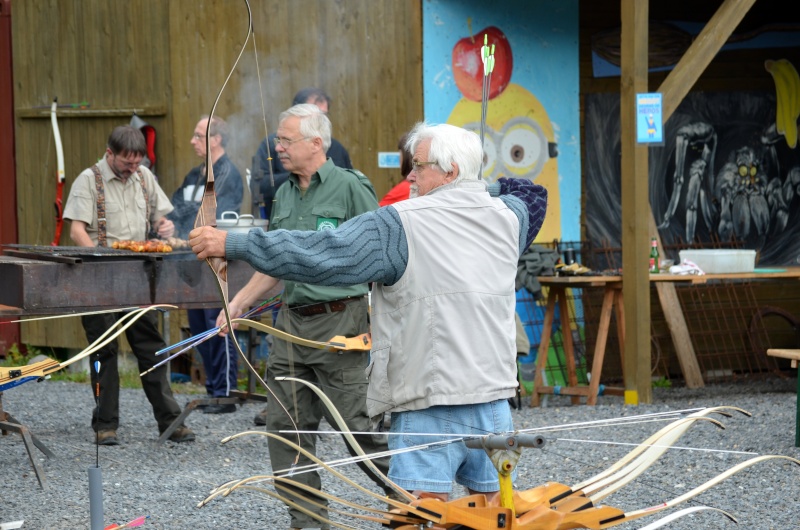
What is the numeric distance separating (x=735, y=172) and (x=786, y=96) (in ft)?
2.58

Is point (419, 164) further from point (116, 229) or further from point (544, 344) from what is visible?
point (544, 344)

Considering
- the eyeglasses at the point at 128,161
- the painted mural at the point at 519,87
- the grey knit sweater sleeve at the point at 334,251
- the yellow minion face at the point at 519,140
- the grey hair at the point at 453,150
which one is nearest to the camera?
the grey knit sweater sleeve at the point at 334,251

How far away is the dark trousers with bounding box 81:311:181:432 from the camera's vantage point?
7004 mm

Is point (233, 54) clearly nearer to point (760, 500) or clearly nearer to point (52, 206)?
point (52, 206)

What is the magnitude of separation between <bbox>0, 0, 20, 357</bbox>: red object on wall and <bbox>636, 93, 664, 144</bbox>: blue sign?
5.78 meters

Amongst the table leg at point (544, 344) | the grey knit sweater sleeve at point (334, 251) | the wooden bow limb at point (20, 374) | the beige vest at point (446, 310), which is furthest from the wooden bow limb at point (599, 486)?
the table leg at point (544, 344)

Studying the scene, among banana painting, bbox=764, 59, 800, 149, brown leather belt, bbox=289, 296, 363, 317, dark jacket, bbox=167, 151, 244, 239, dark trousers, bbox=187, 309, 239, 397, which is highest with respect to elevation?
banana painting, bbox=764, 59, 800, 149

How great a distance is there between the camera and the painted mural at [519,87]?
9109mm

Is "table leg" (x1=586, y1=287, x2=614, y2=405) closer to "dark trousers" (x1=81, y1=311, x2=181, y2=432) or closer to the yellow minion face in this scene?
the yellow minion face

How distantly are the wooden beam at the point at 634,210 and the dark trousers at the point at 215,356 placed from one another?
2.81 metres

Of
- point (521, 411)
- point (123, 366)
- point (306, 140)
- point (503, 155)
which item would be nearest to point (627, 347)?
point (521, 411)

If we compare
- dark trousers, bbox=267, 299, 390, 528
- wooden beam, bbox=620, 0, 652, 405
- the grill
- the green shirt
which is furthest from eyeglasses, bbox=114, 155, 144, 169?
wooden beam, bbox=620, 0, 652, 405

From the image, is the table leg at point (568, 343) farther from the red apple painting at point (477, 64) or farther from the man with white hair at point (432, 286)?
the man with white hair at point (432, 286)

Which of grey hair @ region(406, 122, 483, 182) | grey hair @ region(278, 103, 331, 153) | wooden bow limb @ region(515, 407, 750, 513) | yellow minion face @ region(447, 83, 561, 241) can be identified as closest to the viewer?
wooden bow limb @ region(515, 407, 750, 513)
